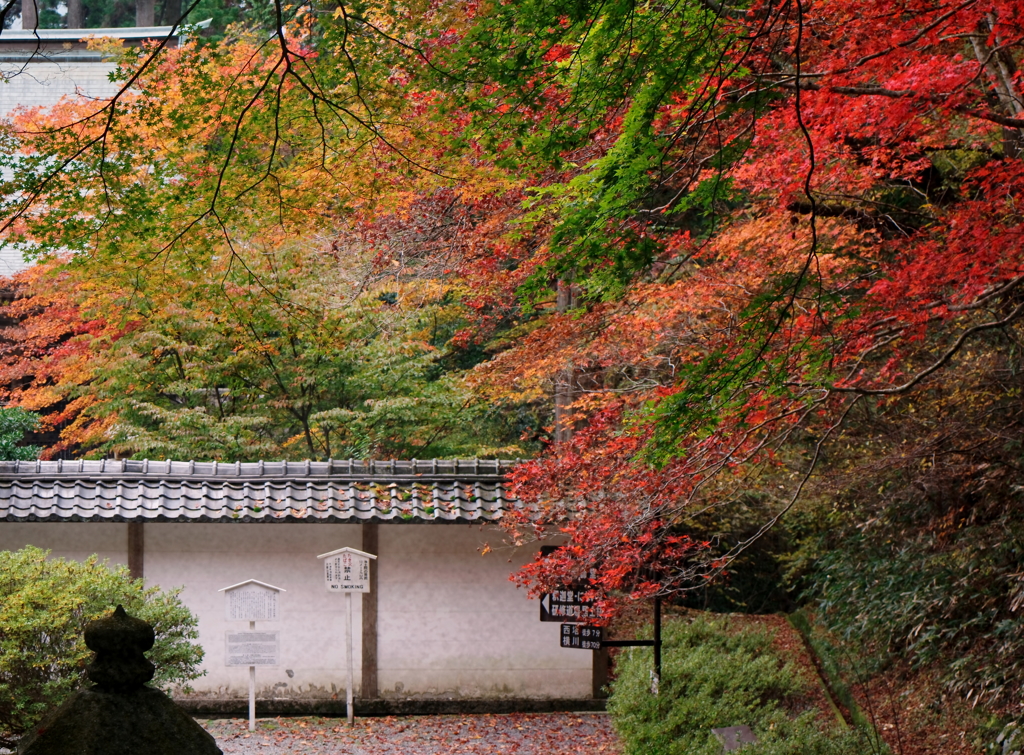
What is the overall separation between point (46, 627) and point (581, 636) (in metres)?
5.11

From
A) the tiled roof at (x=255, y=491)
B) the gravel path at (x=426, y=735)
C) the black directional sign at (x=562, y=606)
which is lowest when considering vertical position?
the gravel path at (x=426, y=735)

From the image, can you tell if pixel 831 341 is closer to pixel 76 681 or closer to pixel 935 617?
pixel 935 617

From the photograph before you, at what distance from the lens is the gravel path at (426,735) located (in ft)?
31.5

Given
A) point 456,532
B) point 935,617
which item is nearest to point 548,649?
point 456,532

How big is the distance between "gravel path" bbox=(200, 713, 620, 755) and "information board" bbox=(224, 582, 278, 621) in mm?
1162

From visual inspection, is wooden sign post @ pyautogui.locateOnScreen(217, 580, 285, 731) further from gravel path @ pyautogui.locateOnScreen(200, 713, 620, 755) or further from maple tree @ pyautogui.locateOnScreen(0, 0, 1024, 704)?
maple tree @ pyautogui.locateOnScreen(0, 0, 1024, 704)

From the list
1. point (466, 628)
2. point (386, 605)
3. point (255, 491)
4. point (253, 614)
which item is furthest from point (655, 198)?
point (253, 614)

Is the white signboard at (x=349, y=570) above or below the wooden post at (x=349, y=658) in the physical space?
above

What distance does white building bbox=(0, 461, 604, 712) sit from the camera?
10.9 metres

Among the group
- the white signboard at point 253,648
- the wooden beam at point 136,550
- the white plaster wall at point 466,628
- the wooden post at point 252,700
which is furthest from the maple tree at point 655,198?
the wooden beam at point 136,550

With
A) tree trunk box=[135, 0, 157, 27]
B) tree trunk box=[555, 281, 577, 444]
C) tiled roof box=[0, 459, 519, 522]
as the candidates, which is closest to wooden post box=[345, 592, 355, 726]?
tiled roof box=[0, 459, 519, 522]

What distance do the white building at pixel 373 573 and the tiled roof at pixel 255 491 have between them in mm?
22

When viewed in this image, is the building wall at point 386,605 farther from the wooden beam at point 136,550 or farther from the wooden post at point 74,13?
the wooden post at point 74,13

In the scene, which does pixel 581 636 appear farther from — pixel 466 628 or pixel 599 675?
pixel 466 628
